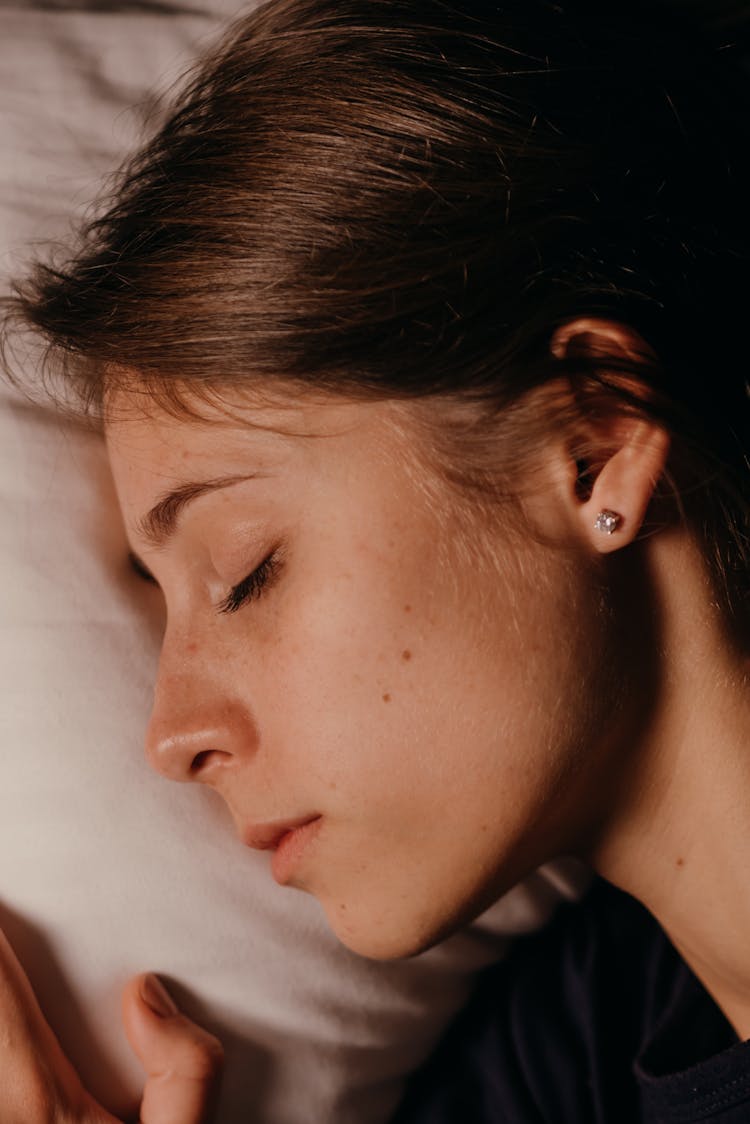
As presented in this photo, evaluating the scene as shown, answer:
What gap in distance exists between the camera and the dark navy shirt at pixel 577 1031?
1.04 metres

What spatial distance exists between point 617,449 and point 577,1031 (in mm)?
672

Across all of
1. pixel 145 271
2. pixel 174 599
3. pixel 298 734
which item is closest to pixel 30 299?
pixel 145 271

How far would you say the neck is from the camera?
815mm

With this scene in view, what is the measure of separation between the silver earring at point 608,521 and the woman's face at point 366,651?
0.09ft

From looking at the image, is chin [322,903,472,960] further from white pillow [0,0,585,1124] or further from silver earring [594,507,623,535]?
silver earring [594,507,623,535]

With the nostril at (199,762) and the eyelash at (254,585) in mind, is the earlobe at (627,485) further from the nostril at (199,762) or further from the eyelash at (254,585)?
the nostril at (199,762)

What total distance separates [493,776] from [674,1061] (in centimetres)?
45

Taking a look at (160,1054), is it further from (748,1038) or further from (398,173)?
(398,173)

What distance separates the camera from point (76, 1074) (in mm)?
873

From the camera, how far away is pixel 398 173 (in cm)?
73

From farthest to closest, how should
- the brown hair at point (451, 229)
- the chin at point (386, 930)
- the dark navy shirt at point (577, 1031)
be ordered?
1. the dark navy shirt at point (577, 1031)
2. the chin at point (386, 930)
3. the brown hair at point (451, 229)

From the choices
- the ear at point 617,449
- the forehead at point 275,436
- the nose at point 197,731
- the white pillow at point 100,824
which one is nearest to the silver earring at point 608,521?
the ear at point 617,449

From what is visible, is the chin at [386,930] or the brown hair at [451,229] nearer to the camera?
the brown hair at [451,229]

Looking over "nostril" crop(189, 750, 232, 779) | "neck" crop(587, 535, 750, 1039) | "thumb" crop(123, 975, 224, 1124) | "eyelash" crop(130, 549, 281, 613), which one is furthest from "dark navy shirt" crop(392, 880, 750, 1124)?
"eyelash" crop(130, 549, 281, 613)
